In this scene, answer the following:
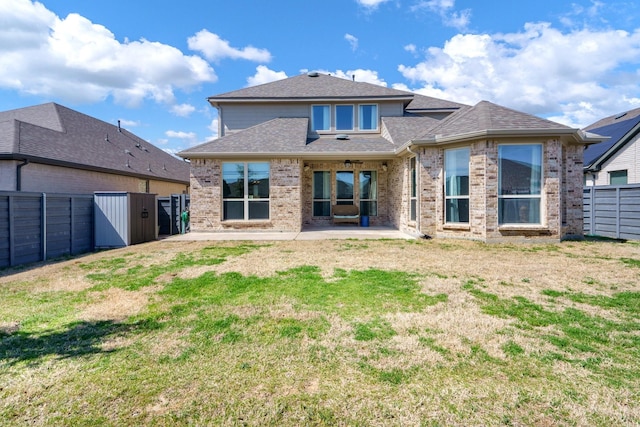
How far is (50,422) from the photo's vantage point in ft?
6.82

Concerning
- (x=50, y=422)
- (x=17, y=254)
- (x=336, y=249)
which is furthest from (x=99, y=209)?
(x=50, y=422)

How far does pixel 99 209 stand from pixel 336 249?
7.67 metres

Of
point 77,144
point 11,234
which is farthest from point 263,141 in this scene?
point 77,144

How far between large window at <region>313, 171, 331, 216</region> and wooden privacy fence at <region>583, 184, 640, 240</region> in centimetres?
988

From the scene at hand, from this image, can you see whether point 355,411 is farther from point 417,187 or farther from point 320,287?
point 417,187

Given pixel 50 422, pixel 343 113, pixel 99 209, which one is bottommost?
pixel 50 422

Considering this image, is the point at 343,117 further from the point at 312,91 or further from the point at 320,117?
the point at 312,91

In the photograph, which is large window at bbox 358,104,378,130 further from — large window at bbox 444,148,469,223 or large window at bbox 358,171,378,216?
large window at bbox 444,148,469,223

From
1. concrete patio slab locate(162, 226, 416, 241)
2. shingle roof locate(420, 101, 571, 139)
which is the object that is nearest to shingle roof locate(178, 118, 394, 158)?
shingle roof locate(420, 101, 571, 139)

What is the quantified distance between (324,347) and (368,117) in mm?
13844

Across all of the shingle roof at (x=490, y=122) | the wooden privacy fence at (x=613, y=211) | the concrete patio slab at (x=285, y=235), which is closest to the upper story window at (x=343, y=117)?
the shingle roof at (x=490, y=122)

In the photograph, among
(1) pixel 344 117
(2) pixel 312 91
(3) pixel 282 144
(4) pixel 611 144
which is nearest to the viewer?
(3) pixel 282 144

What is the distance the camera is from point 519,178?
9133mm

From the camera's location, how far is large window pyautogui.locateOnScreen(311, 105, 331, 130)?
1520 cm
